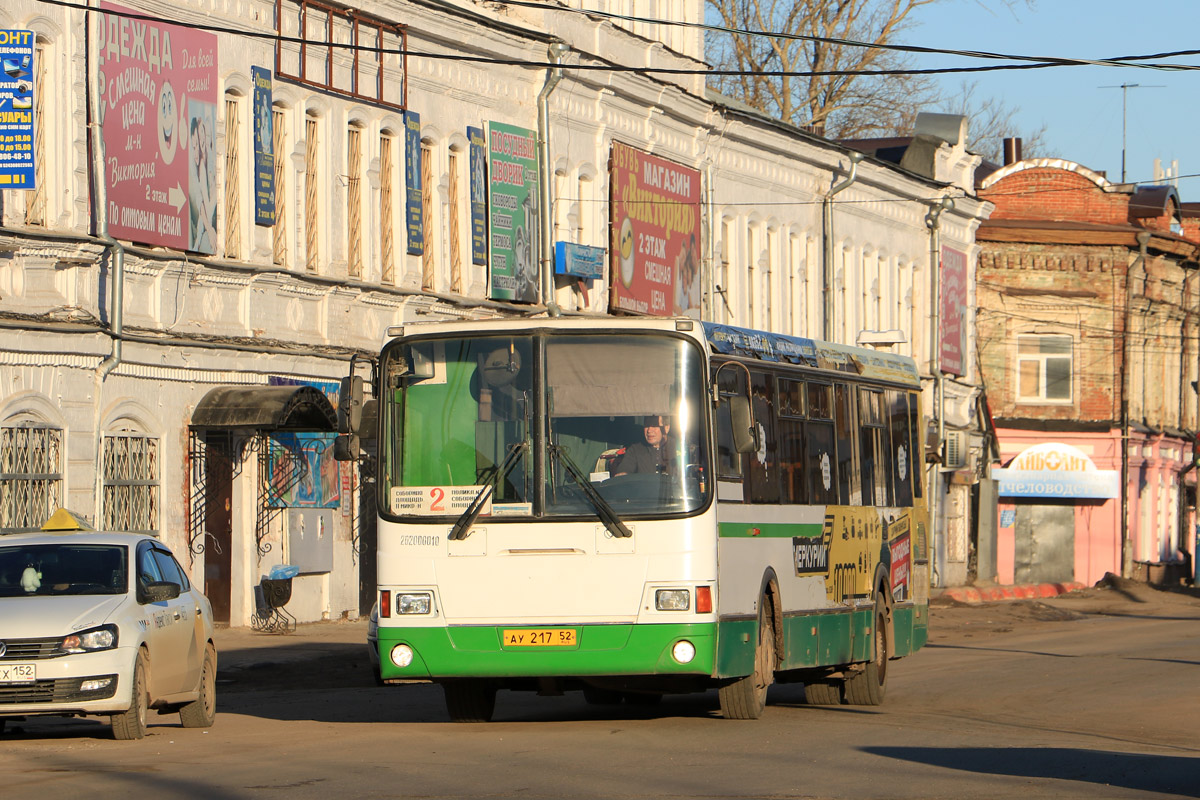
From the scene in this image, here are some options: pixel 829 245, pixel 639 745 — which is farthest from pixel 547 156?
pixel 639 745

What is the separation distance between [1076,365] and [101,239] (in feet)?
→ 129

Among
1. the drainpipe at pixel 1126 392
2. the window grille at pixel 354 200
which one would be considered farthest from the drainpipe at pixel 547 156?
the drainpipe at pixel 1126 392

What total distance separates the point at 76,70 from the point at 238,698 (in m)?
7.57

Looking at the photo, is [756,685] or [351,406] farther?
[756,685]

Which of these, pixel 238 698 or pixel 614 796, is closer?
pixel 614 796

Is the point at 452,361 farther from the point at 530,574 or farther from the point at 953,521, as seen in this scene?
the point at 953,521

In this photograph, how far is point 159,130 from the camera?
24.3 metres

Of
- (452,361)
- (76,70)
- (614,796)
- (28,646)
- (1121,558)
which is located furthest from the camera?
(1121,558)

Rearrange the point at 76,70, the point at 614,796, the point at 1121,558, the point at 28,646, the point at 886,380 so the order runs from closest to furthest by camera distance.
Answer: the point at 614,796
the point at 28,646
the point at 886,380
the point at 76,70
the point at 1121,558

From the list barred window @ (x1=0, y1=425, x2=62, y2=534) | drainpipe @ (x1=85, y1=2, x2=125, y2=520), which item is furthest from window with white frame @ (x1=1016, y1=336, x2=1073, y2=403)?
barred window @ (x1=0, y1=425, x2=62, y2=534)

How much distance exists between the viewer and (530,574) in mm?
14461

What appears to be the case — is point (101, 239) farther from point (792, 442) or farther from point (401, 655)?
point (401, 655)

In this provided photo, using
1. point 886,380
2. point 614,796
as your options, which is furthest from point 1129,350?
point 614,796

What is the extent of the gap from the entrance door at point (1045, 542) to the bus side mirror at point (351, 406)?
146 feet
